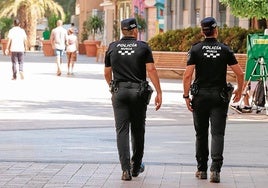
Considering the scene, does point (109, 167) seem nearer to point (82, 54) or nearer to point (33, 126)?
point (33, 126)

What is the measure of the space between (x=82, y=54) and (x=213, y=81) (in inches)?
2273

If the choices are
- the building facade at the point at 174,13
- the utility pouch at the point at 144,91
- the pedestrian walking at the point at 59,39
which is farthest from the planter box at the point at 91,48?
the utility pouch at the point at 144,91

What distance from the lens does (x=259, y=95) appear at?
61.0 feet

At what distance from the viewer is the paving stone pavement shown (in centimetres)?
1041

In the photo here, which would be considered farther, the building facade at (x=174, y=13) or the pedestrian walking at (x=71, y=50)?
the building facade at (x=174, y=13)

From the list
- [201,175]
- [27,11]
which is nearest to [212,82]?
[201,175]

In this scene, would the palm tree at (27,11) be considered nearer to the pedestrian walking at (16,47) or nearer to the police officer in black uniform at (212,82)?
the pedestrian walking at (16,47)

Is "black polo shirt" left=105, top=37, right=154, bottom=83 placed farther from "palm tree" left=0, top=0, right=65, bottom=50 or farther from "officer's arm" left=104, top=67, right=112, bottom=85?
"palm tree" left=0, top=0, right=65, bottom=50

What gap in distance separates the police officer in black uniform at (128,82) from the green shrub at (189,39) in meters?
20.0

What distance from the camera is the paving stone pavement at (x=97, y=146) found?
34.1 feet

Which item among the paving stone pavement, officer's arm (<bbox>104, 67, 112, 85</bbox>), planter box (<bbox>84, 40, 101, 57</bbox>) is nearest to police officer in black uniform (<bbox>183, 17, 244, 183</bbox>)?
the paving stone pavement

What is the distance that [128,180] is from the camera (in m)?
10.4

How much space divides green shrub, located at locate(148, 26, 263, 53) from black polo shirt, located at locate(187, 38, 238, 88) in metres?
20.0

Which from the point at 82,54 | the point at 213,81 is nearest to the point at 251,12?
the point at 213,81
